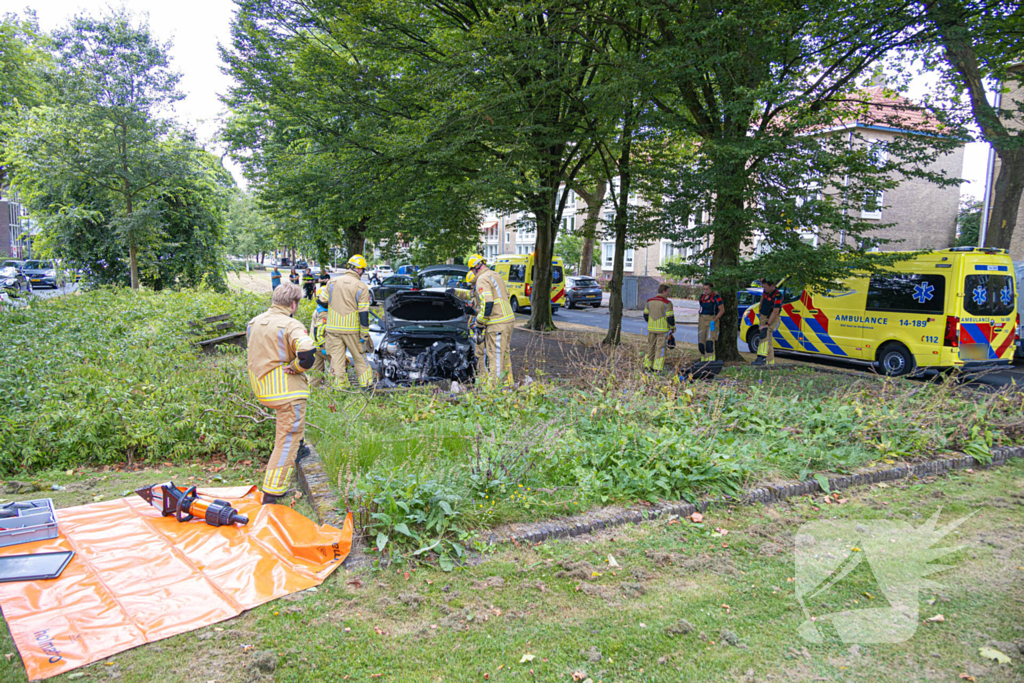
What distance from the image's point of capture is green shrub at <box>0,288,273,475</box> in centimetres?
565

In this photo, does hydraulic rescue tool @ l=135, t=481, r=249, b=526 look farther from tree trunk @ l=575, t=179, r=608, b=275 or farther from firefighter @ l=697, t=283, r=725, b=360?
tree trunk @ l=575, t=179, r=608, b=275

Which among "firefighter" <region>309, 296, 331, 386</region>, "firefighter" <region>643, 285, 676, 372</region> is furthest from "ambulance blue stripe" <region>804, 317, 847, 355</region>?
"firefighter" <region>309, 296, 331, 386</region>

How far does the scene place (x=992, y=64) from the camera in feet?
35.7

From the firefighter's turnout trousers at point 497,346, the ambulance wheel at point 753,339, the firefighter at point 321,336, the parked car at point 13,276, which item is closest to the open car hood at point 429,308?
the firefighter's turnout trousers at point 497,346

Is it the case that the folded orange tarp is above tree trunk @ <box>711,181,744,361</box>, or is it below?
below

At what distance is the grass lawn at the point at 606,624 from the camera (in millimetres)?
2840

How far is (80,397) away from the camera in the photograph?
6.23 m

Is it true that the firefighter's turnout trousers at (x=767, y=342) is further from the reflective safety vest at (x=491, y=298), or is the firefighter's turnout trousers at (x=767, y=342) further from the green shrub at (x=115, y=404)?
the green shrub at (x=115, y=404)

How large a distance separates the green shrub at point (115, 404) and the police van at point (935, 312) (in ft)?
29.4

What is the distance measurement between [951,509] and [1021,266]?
11141mm

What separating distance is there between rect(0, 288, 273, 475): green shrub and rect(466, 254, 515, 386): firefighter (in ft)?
11.0

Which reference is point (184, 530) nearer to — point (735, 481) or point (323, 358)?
point (735, 481)

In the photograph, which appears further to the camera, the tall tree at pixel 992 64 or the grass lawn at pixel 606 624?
the tall tree at pixel 992 64

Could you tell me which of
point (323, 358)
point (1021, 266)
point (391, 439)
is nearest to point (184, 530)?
point (391, 439)
